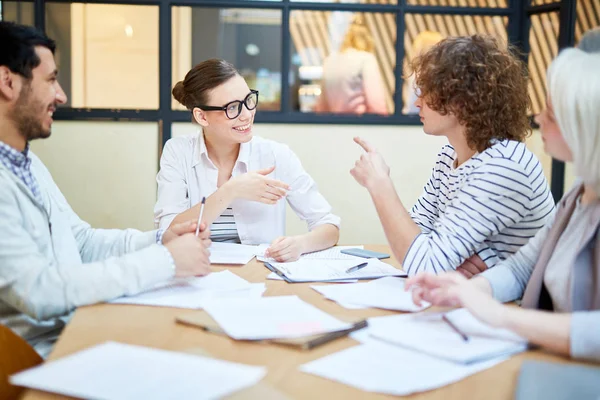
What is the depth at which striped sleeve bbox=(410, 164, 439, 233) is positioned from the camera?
223cm

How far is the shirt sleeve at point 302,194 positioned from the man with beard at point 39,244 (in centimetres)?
84

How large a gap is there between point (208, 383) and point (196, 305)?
0.50 m

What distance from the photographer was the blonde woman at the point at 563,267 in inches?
45.2

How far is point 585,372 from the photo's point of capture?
3.41ft

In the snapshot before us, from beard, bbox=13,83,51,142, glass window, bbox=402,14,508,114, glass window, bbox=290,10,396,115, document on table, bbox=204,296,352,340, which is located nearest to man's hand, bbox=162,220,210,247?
document on table, bbox=204,296,352,340

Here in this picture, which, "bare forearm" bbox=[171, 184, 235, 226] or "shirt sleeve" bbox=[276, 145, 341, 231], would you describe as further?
"shirt sleeve" bbox=[276, 145, 341, 231]

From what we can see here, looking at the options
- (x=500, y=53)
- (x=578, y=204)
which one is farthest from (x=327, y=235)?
(x=578, y=204)

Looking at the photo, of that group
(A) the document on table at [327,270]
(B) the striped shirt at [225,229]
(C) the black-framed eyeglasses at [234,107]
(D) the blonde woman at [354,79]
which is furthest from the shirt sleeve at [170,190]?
(D) the blonde woman at [354,79]

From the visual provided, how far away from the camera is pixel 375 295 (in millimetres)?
1559

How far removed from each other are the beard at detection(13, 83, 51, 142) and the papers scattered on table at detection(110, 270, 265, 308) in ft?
1.67

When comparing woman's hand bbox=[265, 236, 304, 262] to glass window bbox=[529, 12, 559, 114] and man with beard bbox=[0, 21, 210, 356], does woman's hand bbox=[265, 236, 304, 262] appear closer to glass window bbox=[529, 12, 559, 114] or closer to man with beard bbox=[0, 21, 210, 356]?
man with beard bbox=[0, 21, 210, 356]

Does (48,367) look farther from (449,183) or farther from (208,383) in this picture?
(449,183)

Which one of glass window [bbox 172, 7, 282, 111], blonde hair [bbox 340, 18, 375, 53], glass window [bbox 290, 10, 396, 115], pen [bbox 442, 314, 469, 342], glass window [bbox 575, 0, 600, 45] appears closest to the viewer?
pen [bbox 442, 314, 469, 342]

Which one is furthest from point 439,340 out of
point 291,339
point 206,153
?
point 206,153
